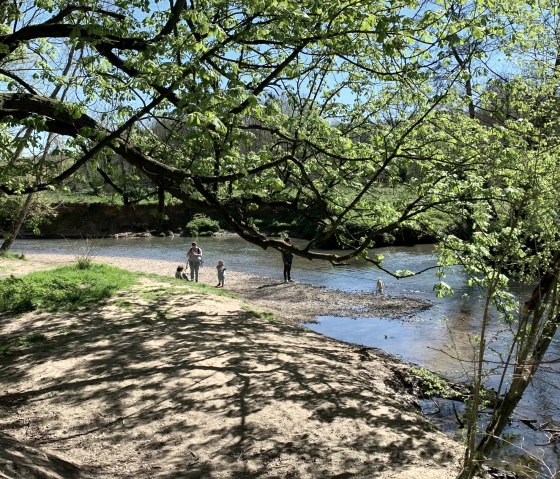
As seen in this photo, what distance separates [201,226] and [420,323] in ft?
121

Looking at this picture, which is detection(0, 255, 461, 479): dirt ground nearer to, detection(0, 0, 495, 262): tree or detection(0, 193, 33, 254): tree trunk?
detection(0, 0, 495, 262): tree

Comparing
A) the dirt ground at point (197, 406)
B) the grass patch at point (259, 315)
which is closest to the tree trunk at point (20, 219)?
the dirt ground at point (197, 406)

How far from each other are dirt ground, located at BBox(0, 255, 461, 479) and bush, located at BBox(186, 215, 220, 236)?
38.6m

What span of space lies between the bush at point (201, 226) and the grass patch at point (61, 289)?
33.3 metres

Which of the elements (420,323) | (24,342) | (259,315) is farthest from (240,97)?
(420,323)

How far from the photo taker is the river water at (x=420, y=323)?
8.11 meters

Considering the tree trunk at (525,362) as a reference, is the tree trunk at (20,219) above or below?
above

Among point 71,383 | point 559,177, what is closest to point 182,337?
point 71,383

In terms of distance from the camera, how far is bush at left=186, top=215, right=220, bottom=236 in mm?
49750

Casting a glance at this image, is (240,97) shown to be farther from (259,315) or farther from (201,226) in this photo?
(201,226)

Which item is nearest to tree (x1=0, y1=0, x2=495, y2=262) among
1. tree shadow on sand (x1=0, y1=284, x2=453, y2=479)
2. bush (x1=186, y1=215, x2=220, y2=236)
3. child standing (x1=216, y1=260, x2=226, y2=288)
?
tree shadow on sand (x1=0, y1=284, x2=453, y2=479)

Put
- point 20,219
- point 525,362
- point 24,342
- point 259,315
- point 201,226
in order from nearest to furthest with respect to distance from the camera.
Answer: point 525,362 → point 24,342 → point 259,315 → point 20,219 → point 201,226

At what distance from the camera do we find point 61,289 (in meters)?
13.2

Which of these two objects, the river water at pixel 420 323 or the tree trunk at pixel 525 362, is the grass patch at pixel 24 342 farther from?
the tree trunk at pixel 525 362
